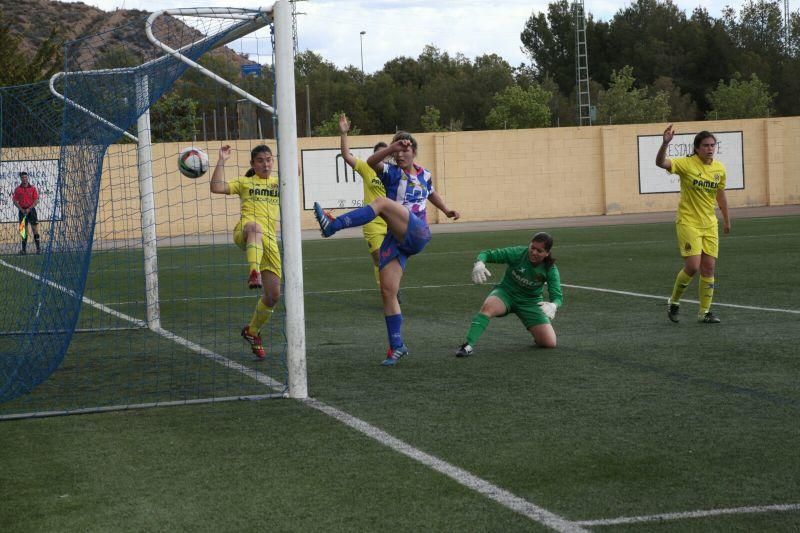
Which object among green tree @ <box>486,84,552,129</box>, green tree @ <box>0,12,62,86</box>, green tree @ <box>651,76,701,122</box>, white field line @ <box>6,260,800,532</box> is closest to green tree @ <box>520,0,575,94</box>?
green tree @ <box>651,76,701,122</box>

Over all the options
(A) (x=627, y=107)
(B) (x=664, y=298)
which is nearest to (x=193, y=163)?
(B) (x=664, y=298)

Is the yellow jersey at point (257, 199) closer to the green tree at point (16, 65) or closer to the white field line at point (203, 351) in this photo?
the white field line at point (203, 351)

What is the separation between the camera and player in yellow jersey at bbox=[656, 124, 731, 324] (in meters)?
11.4

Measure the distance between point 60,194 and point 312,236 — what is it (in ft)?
79.2

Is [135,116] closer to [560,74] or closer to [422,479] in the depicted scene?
[422,479]

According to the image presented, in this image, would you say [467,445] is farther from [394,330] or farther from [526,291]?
[526,291]

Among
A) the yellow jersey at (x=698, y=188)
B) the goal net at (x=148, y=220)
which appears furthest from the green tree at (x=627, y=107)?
the goal net at (x=148, y=220)

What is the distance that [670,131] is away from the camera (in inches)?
437

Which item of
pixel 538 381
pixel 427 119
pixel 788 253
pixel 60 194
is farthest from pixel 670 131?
pixel 427 119

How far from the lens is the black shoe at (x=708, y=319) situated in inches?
439

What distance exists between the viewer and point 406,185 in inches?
406

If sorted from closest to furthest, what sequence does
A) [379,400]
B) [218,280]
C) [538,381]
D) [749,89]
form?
[379,400]
[538,381]
[218,280]
[749,89]

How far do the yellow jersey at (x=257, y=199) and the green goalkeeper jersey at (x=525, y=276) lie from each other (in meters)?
2.12

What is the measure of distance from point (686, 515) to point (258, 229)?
6109 mm
